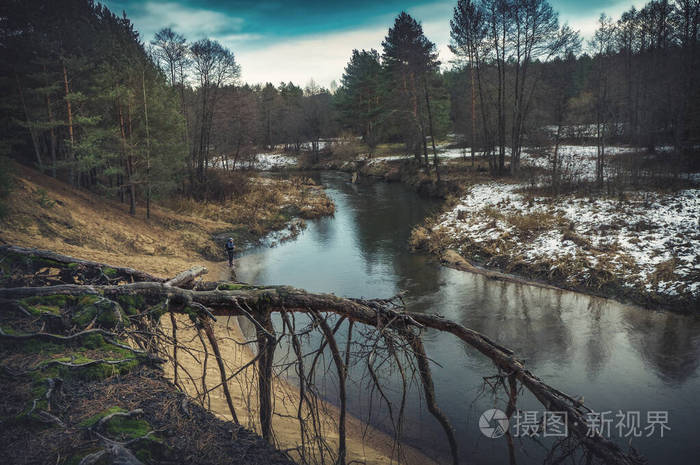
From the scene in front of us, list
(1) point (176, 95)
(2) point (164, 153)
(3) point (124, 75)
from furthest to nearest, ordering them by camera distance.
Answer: (1) point (176, 95), (2) point (164, 153), (3) point (124, 75)

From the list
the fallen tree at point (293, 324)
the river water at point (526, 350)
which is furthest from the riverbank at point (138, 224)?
the fallen tree at point (293, 324)

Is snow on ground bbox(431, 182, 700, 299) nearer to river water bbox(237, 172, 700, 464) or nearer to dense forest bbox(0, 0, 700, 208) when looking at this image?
river water bbox(237, 172, 700, 464)

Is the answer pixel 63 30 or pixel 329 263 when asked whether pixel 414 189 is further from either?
pixel 63 30

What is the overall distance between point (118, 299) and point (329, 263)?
541 inches

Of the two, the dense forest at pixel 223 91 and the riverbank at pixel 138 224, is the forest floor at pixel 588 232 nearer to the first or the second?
the dense forest at pixel 223 91

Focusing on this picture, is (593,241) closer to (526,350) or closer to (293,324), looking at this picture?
(526,350)

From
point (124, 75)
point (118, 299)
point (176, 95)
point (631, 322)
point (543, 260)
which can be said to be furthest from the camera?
point (176, 95)

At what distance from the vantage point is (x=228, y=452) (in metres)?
3.05

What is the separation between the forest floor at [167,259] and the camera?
3.04m

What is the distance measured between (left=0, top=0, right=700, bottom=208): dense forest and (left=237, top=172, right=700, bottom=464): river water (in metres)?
9.78

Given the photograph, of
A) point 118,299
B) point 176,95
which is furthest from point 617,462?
point 176,95

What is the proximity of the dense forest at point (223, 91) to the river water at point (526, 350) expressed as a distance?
978cm

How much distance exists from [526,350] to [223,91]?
30.6 meters

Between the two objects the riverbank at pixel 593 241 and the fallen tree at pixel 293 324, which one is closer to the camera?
the fallen tree at pixel 293 324
